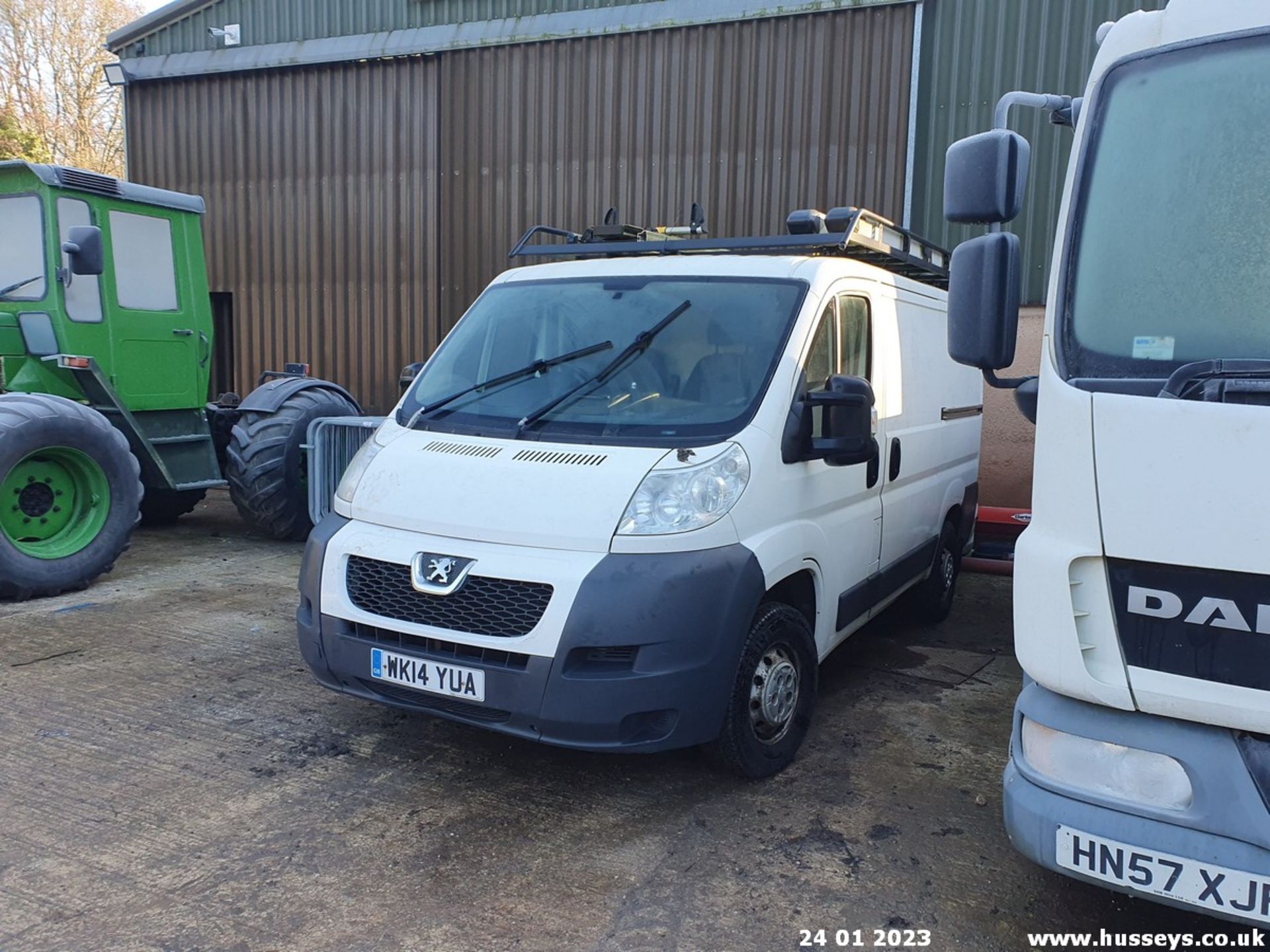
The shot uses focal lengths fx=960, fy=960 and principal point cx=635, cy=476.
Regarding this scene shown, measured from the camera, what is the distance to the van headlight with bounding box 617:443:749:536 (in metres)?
3.23

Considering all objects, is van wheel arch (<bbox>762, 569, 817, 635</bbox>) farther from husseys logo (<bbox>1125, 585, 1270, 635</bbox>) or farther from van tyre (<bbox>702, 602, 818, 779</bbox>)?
husseys logo (<bbox>1125, 585, 1270, 635</bbox>)

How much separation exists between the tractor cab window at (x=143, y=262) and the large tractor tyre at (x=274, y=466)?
1.07 meters

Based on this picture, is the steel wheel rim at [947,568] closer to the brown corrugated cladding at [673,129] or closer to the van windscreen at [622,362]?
the van windscreen at [622,362]

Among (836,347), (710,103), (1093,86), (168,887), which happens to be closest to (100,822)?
(168,887)

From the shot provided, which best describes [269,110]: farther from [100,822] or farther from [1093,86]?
[1093,86]

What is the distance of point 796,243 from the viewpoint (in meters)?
4.46

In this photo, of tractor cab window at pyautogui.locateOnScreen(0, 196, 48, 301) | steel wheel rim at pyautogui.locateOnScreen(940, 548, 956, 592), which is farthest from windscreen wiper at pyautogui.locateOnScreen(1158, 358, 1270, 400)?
tractor cab window at pyautogui.locateOnScreen(0, 196, 48, 301)

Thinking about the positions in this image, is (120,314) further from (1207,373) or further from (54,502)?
(1207,373)

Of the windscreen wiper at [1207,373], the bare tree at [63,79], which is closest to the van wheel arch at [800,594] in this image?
the windscreen wiper at [1207,373]

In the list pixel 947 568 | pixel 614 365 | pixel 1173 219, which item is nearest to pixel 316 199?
pixel 947 568

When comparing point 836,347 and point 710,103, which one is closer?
point 836,347

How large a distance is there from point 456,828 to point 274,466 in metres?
4.68

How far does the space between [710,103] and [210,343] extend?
5333 mm

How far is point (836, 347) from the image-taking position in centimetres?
411
